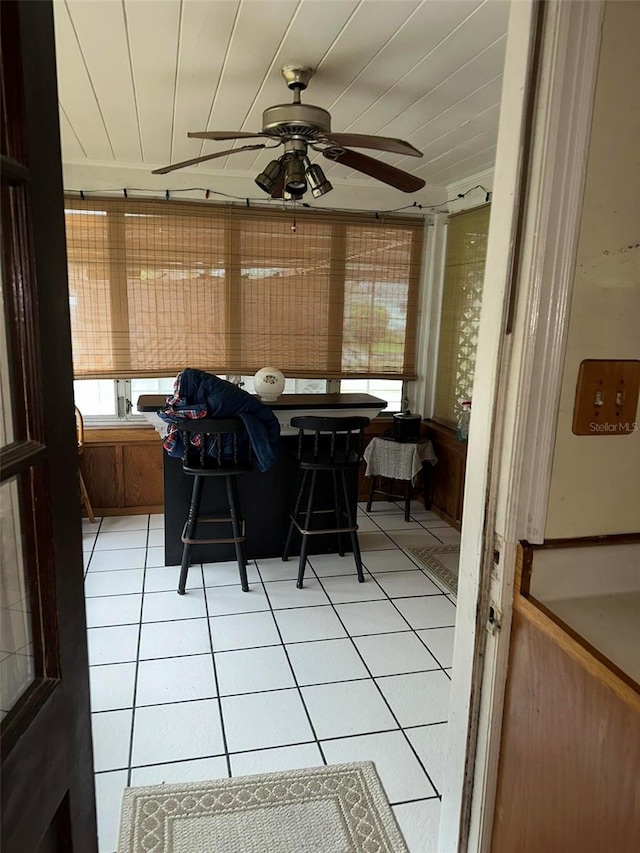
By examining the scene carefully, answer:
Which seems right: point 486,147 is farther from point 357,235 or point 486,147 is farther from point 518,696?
point 518,696

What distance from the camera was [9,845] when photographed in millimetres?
746

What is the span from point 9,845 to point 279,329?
157 inches

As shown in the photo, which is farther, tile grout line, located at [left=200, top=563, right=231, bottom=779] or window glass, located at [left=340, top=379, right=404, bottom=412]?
window glass, located at [left=340, top=379, right=404, bottom=412]

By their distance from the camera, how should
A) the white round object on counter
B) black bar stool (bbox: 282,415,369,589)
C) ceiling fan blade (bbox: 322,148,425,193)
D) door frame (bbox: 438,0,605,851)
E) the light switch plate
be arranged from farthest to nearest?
the white round object on counter, black bar stool (bbox: 282,415,369,589), ceiling fan blade (bbox: 322,148,425,193), the light switch plate, door frame (bbox: 438,0,605,851)

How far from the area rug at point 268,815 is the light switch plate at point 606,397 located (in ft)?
A: 4.48

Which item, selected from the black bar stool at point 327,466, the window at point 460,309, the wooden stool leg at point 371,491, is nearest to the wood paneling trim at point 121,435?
the black bar stool at point 327,466

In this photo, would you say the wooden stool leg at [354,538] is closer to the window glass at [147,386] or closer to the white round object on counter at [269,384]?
the white round object on counter at [269,384]

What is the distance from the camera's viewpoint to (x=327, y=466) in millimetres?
3178

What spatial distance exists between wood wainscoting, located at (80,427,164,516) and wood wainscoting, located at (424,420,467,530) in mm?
2083

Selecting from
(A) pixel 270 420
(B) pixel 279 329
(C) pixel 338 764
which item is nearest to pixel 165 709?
(C) pixel 338 764

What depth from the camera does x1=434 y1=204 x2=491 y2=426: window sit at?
413 centimetres

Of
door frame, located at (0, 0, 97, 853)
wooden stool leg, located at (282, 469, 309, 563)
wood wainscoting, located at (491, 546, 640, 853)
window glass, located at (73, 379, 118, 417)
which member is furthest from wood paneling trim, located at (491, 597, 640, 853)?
window glass, located at (73, 379, 118, 417)

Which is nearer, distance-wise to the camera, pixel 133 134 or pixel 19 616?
pixel 19 616

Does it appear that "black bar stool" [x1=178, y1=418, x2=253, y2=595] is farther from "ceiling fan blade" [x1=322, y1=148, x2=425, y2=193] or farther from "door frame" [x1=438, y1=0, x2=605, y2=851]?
"door frame" [x1=438, y1=0, x2=605, y2=851]
